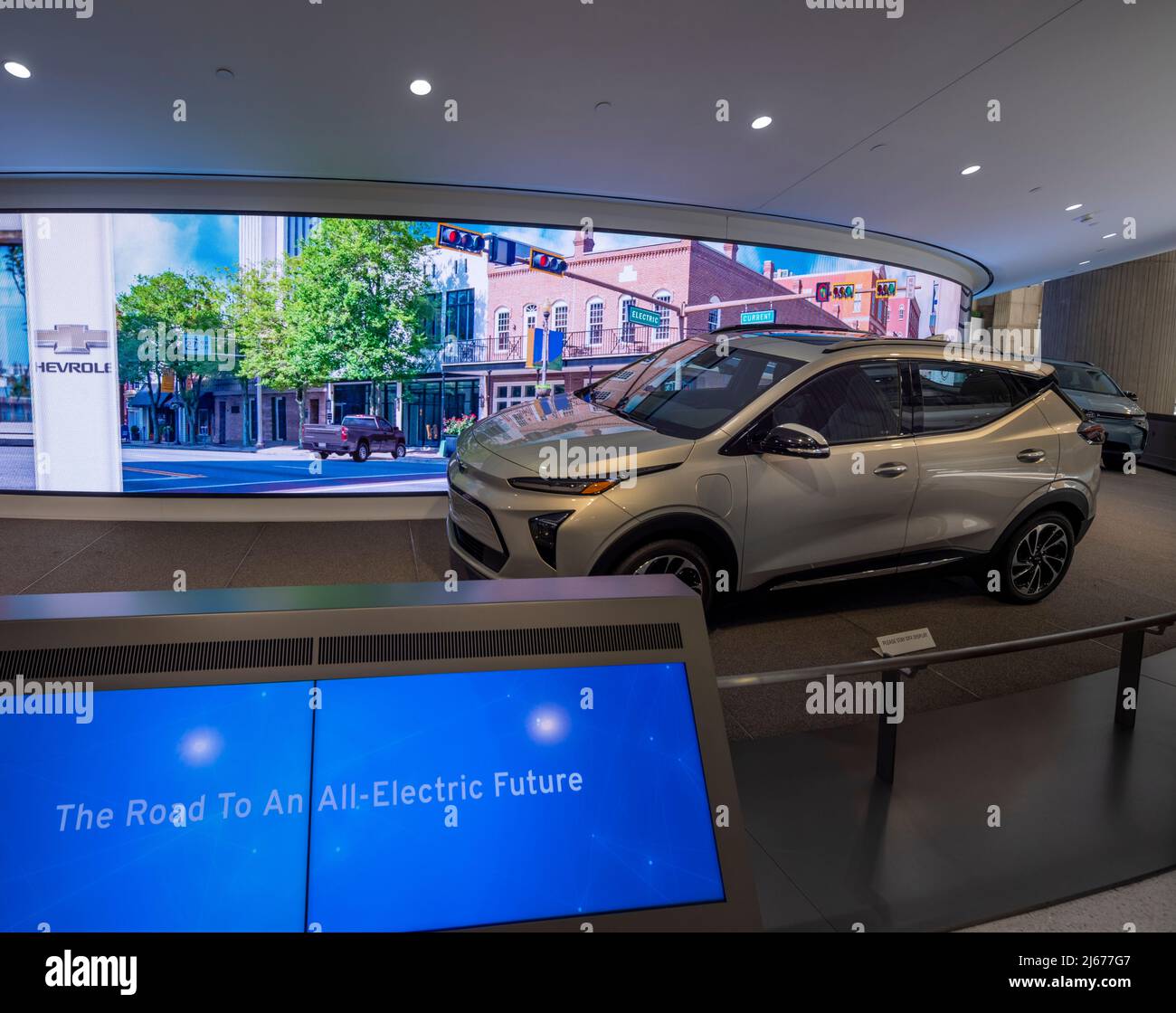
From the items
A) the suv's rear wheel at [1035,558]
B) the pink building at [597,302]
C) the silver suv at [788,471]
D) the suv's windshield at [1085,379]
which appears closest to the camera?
the silver suv at [788,471]

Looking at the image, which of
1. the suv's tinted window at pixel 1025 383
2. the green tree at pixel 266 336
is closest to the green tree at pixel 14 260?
the green tree at pixel 266 336

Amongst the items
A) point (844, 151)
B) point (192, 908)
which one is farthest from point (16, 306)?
point (192, 908)

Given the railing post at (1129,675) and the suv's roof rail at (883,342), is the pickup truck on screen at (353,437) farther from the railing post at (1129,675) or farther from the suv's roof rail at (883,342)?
the railing post at (1129,675)

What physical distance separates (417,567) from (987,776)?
4.16 m

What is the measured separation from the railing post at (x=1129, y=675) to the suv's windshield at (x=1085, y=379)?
10544 millimetres

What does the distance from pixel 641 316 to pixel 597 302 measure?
1.68 ft

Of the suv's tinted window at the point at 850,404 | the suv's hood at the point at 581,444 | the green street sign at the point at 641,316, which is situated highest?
the green street sign at the point at 641,316

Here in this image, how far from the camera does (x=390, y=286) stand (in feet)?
26.0

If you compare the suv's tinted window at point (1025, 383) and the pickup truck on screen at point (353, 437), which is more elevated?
the suv's tinted window at point (1025, 383)

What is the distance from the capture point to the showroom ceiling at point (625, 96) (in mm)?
3953

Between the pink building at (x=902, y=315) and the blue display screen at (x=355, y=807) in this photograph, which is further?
the pink building at (x=902, y=315)

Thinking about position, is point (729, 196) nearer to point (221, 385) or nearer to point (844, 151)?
point (844, 151)

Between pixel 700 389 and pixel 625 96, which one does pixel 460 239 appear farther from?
pixel 700 389

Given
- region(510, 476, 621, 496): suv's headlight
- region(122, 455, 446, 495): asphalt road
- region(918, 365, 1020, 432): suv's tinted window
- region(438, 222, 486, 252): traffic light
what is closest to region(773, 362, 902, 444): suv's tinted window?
region(918, 365, 1020, 432): suv's tinted window
